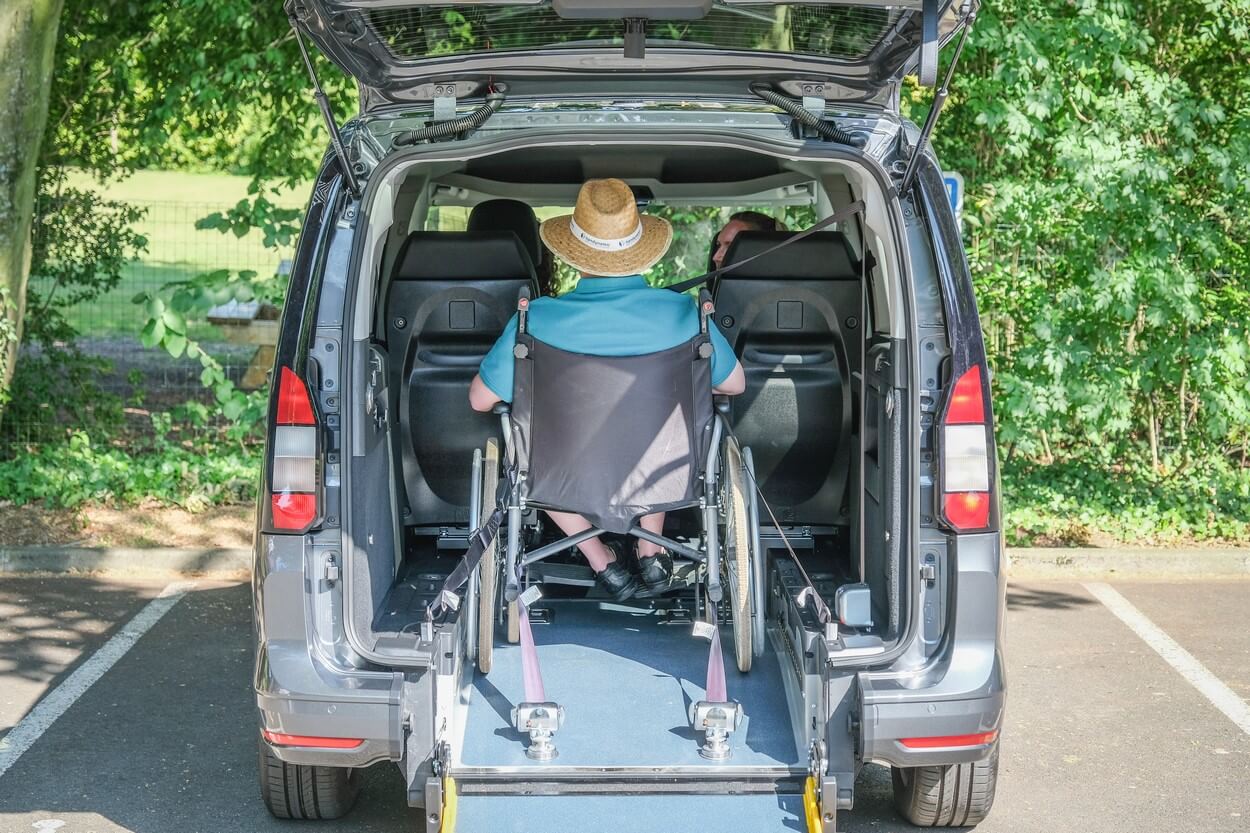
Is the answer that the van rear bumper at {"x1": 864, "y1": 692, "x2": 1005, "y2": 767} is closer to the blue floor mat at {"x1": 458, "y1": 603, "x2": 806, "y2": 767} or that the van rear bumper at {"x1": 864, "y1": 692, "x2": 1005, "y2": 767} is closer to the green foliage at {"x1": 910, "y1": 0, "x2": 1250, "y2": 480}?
the blue floor mat at {"x1": 458, "y1": 603, "x2": 806, "y2": 767}

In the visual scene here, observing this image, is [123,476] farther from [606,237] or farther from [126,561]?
[606,237]

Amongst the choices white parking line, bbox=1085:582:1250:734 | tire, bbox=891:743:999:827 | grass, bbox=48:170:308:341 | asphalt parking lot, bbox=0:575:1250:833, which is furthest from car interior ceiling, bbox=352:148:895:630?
grass, bbox=48:170:308:341

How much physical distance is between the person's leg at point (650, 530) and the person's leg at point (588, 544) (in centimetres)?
10

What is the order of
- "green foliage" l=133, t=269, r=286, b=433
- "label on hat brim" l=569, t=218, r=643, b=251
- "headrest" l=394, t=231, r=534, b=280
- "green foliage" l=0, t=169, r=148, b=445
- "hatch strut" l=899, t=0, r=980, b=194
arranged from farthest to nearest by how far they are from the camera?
1. "green foliage" l=0, t=169, r=148, b=445
2. "green foliage" l=133, t=269, r=286, b=433
3. "headrest" l=394, t=231, r=534, b=280
4. "label on hat brim" l=569, t=218, r=643, b=251
5. "hatch strut" l=899, t=0, r=980, b=194

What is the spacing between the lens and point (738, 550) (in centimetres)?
413

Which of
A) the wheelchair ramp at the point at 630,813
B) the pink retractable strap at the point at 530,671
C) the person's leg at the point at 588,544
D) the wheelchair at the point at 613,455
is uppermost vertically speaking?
the wheelchair at the point at 613,455

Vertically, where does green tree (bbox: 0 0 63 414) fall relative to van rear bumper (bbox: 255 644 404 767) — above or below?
above

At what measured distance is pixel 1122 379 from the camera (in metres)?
7.70

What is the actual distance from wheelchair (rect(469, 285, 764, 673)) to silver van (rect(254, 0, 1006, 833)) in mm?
17

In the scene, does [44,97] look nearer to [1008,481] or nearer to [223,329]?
[223,329]

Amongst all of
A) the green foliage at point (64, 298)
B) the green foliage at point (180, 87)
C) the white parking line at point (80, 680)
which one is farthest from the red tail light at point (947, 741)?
the green foliage at point (64, 298)

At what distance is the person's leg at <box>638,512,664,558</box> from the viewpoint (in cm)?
462

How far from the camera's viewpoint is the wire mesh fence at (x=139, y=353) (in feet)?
29.4

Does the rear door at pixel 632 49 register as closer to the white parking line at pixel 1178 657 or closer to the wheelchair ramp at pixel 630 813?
the wheelchair ramp at pixel 630 813
